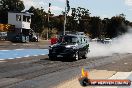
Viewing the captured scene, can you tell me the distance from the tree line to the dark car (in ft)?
253

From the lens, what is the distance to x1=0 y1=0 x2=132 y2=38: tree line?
109m

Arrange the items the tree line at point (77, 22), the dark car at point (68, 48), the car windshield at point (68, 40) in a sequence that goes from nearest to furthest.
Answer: the dark car at point (68, 48) < the car windshield at point (68, 40) < the tree line at point (77, 22)

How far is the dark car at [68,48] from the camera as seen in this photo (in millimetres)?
24922

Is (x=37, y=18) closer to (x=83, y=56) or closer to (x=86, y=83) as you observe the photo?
(x=83, y=56)

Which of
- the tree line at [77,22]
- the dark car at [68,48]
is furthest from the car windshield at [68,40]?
the tree line at [77,22]

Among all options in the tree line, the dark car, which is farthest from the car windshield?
the tree line

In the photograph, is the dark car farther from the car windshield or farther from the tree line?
the tree line

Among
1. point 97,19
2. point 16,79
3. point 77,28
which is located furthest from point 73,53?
point 97,19

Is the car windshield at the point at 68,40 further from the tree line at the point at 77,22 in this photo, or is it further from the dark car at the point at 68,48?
the tree line at the point at 77,22

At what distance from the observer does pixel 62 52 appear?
82.2ft

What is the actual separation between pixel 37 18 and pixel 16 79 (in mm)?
98787

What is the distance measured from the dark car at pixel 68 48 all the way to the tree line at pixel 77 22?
77076 mm

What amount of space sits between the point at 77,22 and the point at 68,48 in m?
101

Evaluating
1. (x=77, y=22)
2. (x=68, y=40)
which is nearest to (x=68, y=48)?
(x=68, y=40)
